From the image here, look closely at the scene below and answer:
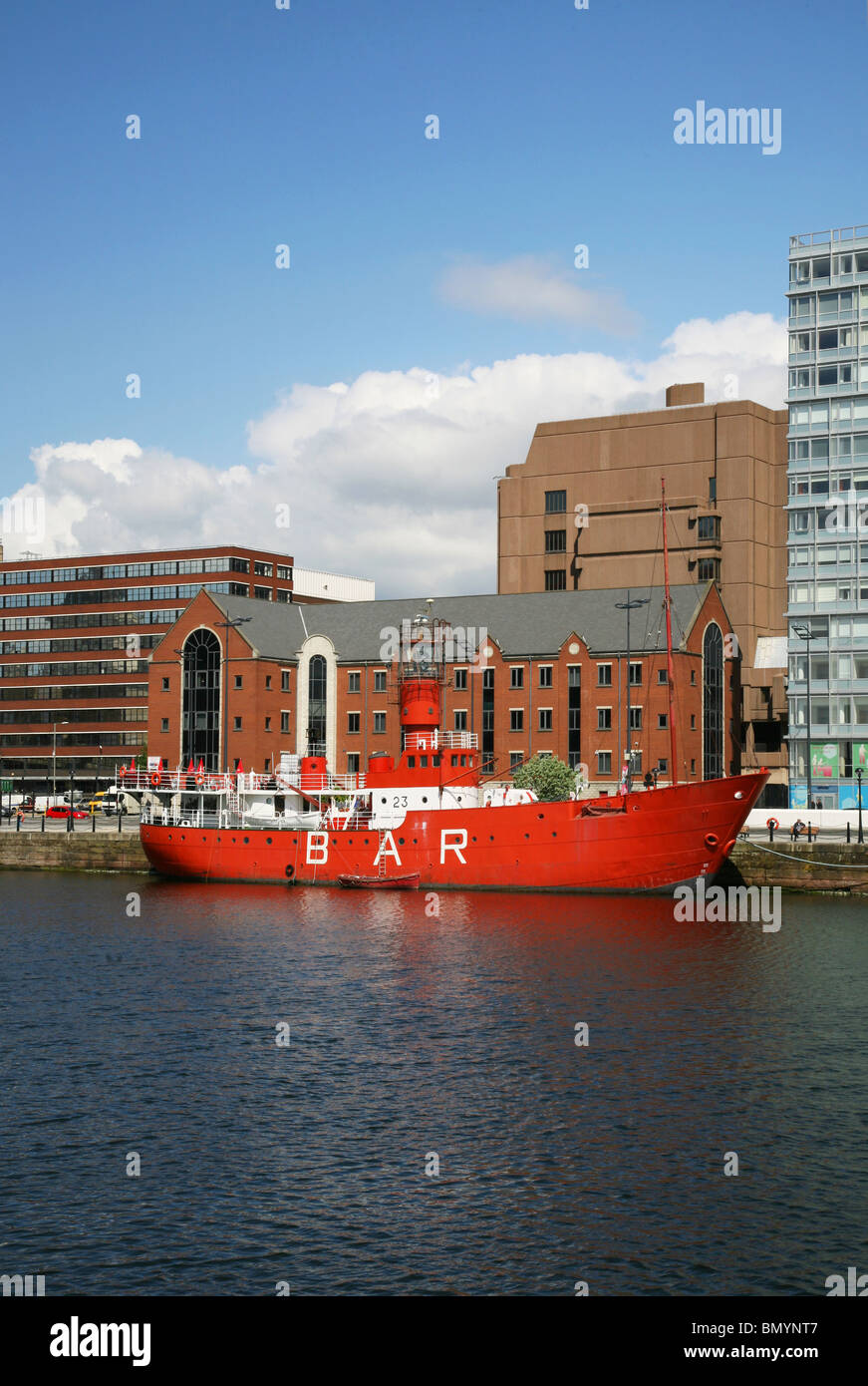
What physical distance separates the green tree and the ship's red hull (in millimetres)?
19695

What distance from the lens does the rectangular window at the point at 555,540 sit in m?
132

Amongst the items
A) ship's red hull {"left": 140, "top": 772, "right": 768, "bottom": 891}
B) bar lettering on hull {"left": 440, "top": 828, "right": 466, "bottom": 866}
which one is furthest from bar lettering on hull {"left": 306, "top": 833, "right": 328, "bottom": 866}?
bar lettering on hull {"left": 440, "top": 828, "right": 466, "bottom": 866}

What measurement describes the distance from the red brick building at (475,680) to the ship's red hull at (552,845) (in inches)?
1154

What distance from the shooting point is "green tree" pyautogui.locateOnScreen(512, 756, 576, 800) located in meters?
84.8

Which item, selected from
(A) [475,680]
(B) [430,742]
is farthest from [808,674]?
(B) [430,742]

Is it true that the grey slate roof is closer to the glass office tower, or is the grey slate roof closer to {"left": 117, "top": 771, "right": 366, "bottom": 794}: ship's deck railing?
the glass office tower

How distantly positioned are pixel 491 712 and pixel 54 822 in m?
33.3

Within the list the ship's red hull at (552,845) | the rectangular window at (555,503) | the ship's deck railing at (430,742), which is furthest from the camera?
the rectangular window at (555,503)

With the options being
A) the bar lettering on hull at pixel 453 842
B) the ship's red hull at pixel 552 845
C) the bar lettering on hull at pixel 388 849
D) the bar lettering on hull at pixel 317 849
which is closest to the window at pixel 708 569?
the ship's red hull at pixel 552 845

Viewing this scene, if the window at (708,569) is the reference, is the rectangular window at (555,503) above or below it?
above

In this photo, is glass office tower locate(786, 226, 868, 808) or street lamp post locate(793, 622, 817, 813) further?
glass office tower locate(786, 226, 868, 808)

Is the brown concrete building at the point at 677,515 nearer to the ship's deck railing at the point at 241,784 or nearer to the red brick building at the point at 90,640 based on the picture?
the red brick building at the point at 90,640

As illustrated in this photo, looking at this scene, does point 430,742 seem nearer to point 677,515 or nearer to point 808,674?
point 808,674

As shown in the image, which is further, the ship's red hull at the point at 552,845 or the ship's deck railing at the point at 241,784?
the ship's deck railing at the point at 241,784
